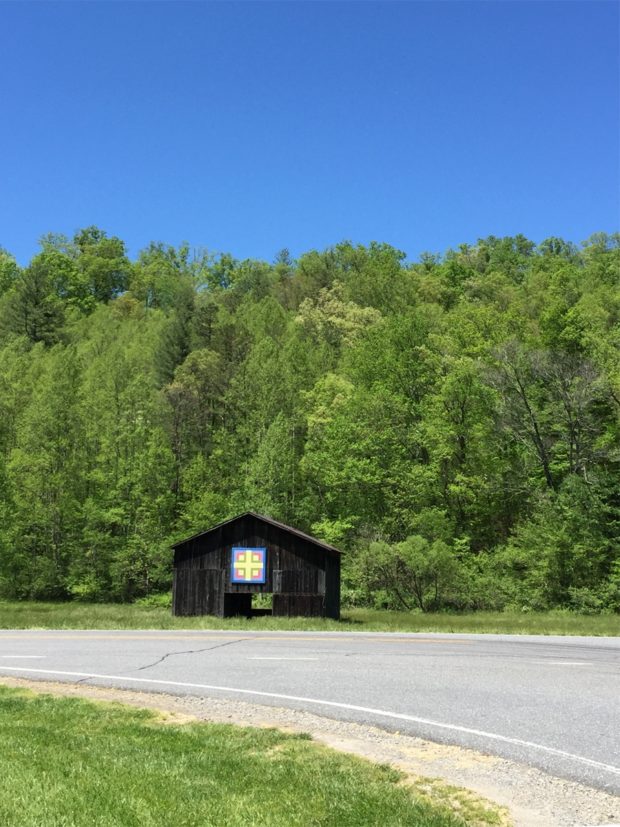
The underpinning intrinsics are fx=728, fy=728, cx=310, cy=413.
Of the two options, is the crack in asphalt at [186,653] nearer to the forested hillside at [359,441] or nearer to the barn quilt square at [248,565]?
the barn quilt square at [248,565]

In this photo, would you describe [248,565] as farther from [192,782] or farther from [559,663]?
[192,782]

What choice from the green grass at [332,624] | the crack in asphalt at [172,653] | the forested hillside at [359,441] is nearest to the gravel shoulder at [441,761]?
the crack in asphalt at [172,653]

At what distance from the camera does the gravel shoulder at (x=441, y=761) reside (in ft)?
19.9

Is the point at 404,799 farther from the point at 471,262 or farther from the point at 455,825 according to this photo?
the point at 471,262

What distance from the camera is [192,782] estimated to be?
671 cm

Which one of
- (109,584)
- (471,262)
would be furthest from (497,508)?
(471,262)

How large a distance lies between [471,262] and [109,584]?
6082 cm

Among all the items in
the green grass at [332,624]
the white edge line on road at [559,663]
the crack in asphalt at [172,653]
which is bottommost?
the green grass at [332,624]

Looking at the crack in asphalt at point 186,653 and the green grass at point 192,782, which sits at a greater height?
the green grass at point 192,782

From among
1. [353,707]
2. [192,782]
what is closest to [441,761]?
[192,782]

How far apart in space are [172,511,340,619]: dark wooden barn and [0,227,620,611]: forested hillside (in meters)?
12.2

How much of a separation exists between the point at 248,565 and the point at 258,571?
51 cm

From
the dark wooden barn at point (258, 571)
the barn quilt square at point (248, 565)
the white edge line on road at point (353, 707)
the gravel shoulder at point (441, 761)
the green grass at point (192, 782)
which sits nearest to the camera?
the green grass at point (192, 782)

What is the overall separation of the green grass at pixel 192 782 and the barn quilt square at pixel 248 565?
21.9 m
